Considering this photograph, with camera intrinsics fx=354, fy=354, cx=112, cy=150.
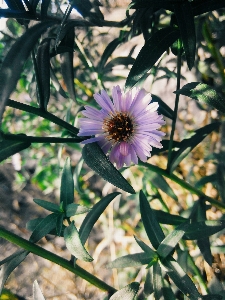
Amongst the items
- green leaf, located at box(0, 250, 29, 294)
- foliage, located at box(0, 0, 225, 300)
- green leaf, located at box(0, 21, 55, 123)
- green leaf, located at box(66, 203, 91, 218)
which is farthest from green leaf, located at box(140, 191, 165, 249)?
green leaf, located at box(0, 21, 55, 123)

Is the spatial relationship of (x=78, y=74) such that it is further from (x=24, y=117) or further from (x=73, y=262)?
(x=73, y=262)

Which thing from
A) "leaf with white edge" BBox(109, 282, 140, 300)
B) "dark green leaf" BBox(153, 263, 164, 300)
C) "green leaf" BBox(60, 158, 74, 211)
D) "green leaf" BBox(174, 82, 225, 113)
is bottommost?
"leaf with white edge" BBox(109, 282, 140, 300)

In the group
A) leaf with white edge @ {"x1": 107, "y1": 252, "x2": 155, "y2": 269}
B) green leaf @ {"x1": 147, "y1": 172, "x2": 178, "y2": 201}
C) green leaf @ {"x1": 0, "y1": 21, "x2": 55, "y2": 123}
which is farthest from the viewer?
green leaf @ {"x1": 147, "y1": 172, "x2": 178, "y2": 201}

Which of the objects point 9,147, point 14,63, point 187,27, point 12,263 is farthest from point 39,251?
point 187,27

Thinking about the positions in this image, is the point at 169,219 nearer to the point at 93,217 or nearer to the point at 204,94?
the point at 93,217

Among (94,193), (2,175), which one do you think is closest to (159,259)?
(94,193)

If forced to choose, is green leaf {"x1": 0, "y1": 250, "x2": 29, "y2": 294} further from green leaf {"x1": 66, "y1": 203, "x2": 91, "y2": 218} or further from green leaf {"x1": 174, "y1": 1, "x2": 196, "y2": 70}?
green leaf {"x1": 174, "y1": 1, "x2": 196, "y2": 70}

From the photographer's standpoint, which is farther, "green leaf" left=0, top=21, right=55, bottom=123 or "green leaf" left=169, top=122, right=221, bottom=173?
"green leaf" left=169, top=122, right=221, bottom=173

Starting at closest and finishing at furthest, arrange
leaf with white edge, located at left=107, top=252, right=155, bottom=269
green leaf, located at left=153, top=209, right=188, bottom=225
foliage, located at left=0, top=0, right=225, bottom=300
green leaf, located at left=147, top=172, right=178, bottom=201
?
foliage, located at left=0, top=0, right=225, bottom=300 < leaf with white edge, located at left=107, top=252, right=155, bottom=269 < green leaf, located at left=153, top=209, right=188, bottom=225 < green leaf, located at left=147, top=172, right=178, bottom=201
